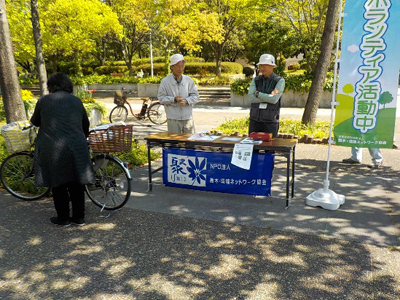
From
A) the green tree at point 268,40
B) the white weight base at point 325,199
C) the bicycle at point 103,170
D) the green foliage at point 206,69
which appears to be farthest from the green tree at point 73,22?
the white weight base at point 325,199

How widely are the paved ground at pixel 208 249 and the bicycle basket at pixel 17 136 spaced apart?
826mm

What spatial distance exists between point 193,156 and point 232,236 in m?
1.42

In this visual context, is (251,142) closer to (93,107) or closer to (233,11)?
(93,107)

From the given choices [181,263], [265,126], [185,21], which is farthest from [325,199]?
[185,21]

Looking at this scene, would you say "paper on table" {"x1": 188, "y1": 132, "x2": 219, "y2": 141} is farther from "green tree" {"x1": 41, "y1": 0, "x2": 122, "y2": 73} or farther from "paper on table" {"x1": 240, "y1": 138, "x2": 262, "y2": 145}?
"green tree" {"x1": 41, "y1": 0, "x2": 122, "y2": 73}

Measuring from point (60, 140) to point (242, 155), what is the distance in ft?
7.17

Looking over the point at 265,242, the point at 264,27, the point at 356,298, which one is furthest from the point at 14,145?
the point at 264,27

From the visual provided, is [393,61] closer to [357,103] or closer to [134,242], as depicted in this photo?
[357,103]

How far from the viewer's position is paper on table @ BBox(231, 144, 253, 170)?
4449 mm

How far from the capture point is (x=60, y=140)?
388cm

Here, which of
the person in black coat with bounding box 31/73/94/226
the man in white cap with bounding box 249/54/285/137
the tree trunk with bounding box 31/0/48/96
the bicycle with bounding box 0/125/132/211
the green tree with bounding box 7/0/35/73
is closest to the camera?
the person in black coat with bounding box 31/73/94/226

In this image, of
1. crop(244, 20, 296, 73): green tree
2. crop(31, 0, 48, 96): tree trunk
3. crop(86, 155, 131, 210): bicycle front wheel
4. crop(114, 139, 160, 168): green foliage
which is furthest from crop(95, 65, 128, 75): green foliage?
crop(86, 155, 131, 210): bicycle front wheel

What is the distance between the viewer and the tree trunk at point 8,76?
6.48m

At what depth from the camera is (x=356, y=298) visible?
2.88m
